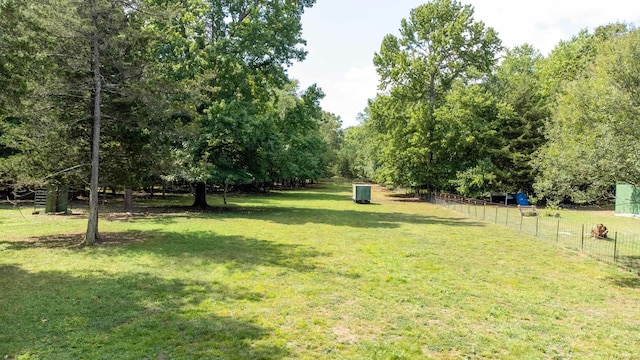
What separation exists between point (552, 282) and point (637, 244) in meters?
9.30

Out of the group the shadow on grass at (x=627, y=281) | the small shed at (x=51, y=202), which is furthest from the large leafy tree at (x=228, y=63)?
the shadow on grass at (x=627, y=281)

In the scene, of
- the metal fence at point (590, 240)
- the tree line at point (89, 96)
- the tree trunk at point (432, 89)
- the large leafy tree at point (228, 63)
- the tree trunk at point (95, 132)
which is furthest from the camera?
the tree trunk at point (432, 89)

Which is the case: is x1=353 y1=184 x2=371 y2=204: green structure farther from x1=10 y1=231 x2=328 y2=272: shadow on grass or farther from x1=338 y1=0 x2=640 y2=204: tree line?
x1=10 y1=231 x2=328 y2=272: shadow on grass

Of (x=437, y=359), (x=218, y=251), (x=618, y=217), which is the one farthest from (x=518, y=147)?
(x=437, y=359)

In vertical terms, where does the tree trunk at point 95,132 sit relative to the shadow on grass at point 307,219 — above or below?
above

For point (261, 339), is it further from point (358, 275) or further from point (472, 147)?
point (472, 147)

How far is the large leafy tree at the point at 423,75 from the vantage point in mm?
37094

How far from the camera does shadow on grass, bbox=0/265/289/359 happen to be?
17.2 feet

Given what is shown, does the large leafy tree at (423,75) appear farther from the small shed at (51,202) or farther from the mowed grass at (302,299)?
the small shed at (51,202)

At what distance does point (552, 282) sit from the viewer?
371 inches

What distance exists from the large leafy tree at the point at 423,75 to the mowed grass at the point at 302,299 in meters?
23.9

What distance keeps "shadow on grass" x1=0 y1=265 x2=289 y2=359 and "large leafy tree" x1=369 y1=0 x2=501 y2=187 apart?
104 ft

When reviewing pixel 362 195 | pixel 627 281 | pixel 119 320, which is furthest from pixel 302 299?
pixel 362 195

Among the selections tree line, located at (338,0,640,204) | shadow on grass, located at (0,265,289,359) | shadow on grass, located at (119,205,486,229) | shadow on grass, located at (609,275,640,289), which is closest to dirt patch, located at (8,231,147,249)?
shadow on grass, located at (0,265,289,359)
